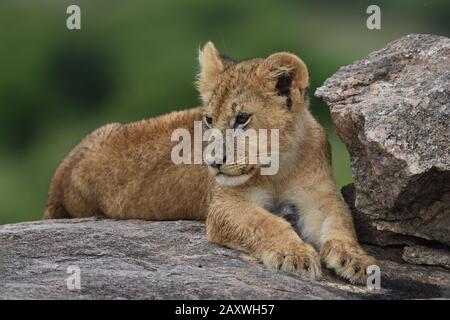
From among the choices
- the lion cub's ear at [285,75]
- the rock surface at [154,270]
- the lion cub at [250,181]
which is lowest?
the rock surface at [154,270]

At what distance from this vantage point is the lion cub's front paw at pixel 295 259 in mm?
8906

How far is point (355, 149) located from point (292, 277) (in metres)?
1.14

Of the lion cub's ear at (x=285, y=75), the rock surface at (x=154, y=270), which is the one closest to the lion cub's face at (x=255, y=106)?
the lion cub's ear at (x=285, y=75)

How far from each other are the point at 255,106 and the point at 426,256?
1.53 meters

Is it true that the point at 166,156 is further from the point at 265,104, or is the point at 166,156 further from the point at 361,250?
the point at 361,250

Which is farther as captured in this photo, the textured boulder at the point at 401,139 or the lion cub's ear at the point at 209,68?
the lion cub's ear at the point at 209,68

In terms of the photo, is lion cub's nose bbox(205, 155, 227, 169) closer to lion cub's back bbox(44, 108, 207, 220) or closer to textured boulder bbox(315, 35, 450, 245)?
textured boulder bbox(315, 35, 450, 245)

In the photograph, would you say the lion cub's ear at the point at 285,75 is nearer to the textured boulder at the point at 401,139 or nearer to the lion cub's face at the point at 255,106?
the lion cub's face at the point at 255,106

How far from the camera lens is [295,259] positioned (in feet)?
29.4

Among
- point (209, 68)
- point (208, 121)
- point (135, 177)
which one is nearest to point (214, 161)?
point (208, 121)

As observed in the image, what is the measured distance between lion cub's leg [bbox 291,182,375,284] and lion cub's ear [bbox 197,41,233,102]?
100 cm

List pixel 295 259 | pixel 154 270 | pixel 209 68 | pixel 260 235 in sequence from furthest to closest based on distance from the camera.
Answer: pixel 209 68, pixel 260 235, pixel 295 259, pixel 154 270

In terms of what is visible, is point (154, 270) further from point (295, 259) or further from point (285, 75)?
point (285, 75)

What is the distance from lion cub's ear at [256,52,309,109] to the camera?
9664mm
